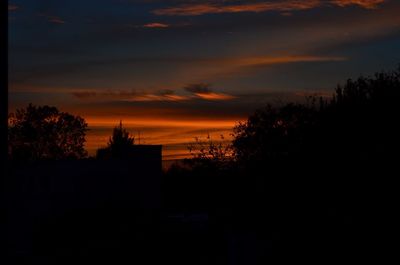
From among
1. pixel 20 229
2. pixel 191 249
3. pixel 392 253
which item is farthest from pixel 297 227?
pixel 20 229

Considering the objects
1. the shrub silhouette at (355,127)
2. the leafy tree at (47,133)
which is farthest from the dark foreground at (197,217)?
the leafy tree at (47,133)

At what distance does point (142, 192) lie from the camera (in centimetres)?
3291

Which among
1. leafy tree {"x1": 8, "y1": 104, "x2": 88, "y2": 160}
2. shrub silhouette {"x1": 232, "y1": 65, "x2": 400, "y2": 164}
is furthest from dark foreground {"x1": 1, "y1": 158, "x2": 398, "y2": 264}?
leafy tree {"x1": 8, "y1": 104, "x2": 88, "y2": 160}

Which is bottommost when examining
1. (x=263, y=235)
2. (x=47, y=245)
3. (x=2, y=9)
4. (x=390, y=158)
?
(x=47, y=245)

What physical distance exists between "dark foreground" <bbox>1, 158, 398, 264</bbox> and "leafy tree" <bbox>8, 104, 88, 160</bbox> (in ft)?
58.4

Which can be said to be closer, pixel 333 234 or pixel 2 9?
pixel 2 9

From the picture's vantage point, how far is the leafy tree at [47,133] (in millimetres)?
54000

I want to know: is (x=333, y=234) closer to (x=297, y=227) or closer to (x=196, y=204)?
(x=297, y=227)

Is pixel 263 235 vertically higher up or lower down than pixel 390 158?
lower down

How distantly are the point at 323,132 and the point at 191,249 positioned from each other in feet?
27.6

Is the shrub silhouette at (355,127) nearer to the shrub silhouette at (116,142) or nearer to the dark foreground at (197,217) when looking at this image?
the dark foreground at (197,217)

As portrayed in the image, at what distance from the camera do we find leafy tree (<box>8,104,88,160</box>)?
54.0m

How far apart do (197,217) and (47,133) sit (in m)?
30.7

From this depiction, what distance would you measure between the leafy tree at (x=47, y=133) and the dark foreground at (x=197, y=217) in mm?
17812
